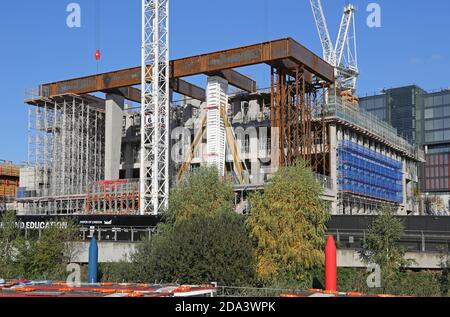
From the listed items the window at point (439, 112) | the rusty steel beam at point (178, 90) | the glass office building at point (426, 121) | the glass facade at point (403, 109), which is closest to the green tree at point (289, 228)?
the rusty steel beam at point (178, 90)

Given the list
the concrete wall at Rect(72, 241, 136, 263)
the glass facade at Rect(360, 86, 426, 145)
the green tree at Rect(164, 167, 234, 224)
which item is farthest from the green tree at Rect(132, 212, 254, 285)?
the glass facade at Rect(360, 86, 426, 145)

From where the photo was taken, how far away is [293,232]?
Result: 3259cm

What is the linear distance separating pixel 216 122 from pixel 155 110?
663 centimetres

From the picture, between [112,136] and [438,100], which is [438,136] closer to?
[438,100]

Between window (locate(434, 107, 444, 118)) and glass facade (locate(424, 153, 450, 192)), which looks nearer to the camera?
glass facade (locate(424, 153, 450, 192))

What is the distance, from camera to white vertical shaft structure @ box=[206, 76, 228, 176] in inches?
2275

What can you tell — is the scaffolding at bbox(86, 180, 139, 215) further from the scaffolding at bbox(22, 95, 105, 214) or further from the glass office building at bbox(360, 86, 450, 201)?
the glass office building at bbox(360, 86, 450, 201)

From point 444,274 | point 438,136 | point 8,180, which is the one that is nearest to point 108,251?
point 444,274

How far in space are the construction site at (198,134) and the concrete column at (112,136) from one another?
12 cm

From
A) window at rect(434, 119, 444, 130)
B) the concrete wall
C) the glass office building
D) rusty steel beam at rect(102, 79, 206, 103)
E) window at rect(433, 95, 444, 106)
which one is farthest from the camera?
window at rect(433, 95, 444, 106)

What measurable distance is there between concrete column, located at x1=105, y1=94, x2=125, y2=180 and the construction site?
12cm

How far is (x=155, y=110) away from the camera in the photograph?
Answer: 194 ft

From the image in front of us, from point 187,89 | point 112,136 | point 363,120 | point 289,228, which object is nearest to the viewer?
point 289,228

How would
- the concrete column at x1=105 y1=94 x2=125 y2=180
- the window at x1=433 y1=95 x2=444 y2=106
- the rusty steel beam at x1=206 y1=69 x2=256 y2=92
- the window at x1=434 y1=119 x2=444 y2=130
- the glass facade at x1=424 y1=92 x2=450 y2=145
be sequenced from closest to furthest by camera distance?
the rusty steel beam at x1=206 y1=69 x2=256 y2=92 → the concrete column at x1=105 y1=94 x2=125 y2=180 → the glass facade at x1=424 y1=92 x2=450 y2=145 → the window at x1=434 y1=119 x2=444 y2=130 → the window at x1=433 y1=95 x2=444 y2=106
